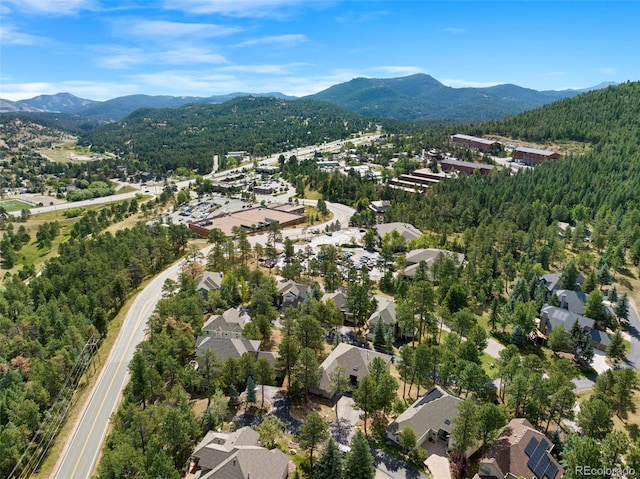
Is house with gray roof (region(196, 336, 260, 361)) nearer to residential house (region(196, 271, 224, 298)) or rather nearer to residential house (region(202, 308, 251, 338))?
residential house (region(202, 308, 251, 338))

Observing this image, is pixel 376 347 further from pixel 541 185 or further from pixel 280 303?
pixel 541 185

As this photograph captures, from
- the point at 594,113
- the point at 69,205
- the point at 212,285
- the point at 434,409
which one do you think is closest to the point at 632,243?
the point at 434,409

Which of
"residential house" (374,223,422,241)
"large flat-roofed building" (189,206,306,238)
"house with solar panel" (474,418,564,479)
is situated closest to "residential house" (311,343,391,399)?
"house with solar panel" (474,418,564,479)

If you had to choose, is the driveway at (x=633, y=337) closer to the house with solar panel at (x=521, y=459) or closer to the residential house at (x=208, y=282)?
the house with solar panel at (x=521, y=459)

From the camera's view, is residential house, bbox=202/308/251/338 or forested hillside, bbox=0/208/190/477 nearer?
forested hillside, bbox=0/208/190/477

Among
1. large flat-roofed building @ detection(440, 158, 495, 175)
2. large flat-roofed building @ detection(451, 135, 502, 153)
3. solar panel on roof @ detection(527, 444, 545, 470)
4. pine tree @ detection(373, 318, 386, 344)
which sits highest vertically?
large flat-roofed building @ detection(451, 135, 502, 153)

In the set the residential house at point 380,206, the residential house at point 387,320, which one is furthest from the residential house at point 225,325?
the residential house at point 380,206

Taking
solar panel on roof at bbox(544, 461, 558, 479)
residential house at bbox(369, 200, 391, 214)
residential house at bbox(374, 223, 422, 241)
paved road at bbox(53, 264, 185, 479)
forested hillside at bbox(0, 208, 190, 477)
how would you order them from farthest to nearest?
residential house at bbox(369, 200, 391, 214) → residential house at bbox(374, 223, 422, 241) → forested hillside at bbox(0, 208, 190, 477) → paved road at bbox(53, 264, 185, 479) → solar panel on roof at bbox(544, 461, 558, 479)
